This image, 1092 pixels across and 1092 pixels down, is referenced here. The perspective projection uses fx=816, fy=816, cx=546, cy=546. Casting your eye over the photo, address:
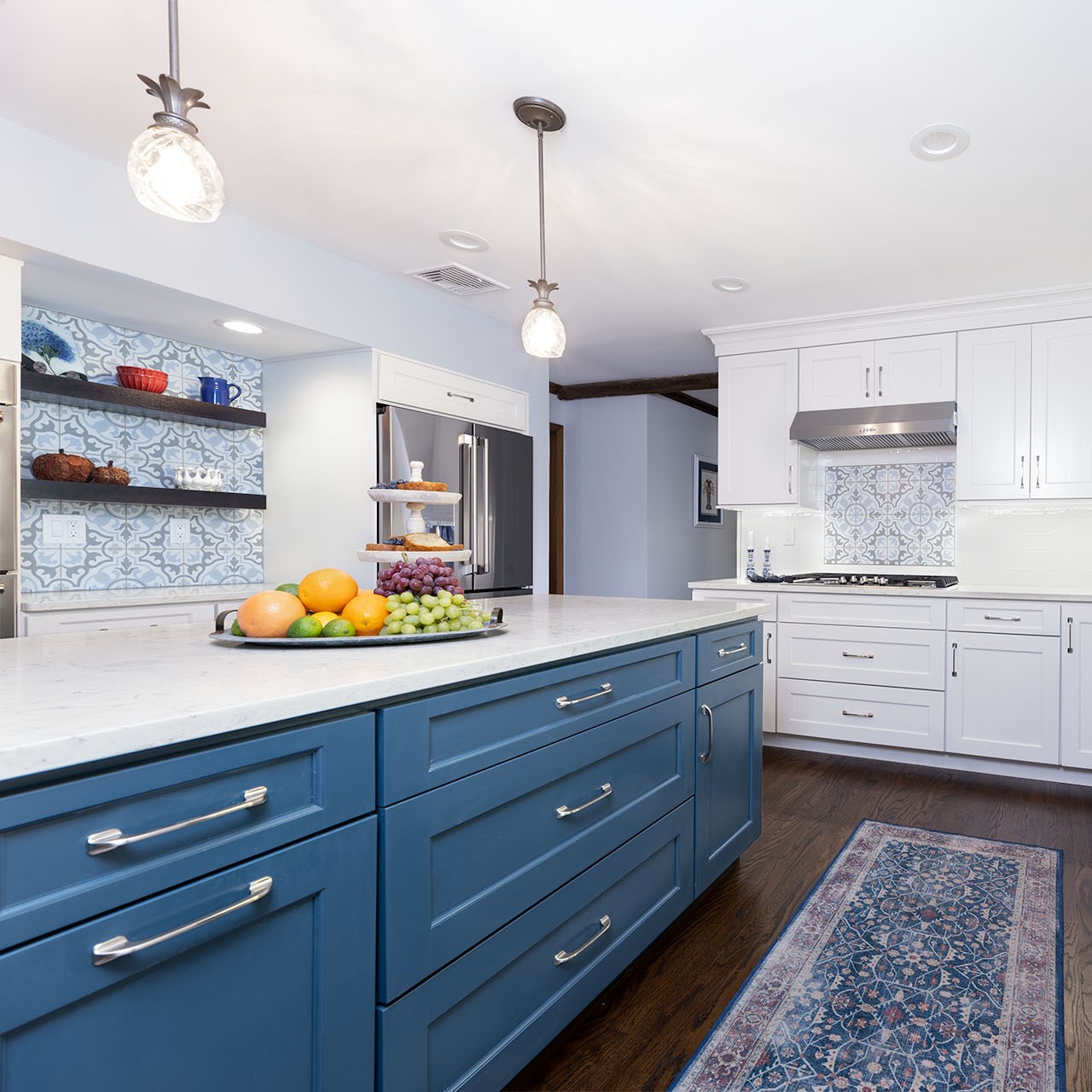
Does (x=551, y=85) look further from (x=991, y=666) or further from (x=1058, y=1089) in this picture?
(x=991, y=666)

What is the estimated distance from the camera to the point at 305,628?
1.57 metres

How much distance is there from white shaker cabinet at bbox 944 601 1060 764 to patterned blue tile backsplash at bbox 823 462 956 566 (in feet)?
2.59

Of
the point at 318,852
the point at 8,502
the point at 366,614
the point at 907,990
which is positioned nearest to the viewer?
the point at 318,852

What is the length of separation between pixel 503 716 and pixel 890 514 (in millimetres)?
3879

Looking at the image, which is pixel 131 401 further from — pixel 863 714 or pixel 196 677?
pixel 863 714

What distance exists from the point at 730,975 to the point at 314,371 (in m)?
3.26

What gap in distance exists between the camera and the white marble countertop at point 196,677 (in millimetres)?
879

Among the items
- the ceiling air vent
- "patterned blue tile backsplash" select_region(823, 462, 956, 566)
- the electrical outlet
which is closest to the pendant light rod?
the ceiling air vent

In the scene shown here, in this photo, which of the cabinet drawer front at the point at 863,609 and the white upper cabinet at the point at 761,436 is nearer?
the cabinet drawer front at the point at 863,609

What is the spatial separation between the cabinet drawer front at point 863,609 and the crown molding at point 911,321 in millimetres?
1422

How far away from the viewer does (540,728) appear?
1584mm

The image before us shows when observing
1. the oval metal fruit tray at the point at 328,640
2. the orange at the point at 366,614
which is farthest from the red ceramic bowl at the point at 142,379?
the orange at the point at 366,614

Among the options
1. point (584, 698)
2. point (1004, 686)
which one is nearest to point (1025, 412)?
point (1004, 686)

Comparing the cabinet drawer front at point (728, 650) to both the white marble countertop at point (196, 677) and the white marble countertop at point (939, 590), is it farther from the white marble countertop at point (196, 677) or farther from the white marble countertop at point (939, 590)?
the white marble countertop at point (939, 590)
